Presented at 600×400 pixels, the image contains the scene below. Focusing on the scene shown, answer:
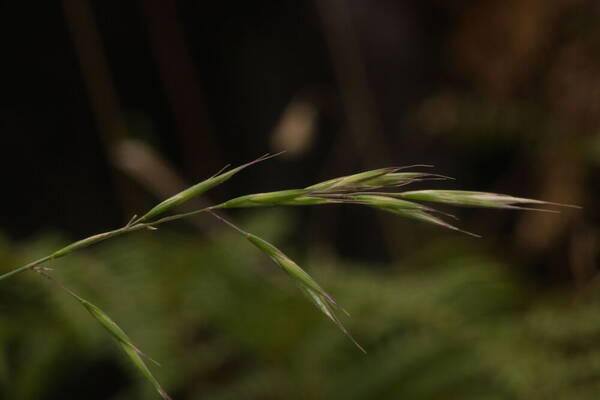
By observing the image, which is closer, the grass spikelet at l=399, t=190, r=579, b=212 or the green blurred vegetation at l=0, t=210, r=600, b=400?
the grass spikelet at l=399, t=190, r=579, b=212

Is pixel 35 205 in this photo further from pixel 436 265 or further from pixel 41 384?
pixel 436 265

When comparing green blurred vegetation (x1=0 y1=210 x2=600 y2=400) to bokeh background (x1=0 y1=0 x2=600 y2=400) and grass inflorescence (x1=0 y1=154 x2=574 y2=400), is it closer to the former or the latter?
bokeh background (x1=0 y1=0 x2=600 y2=400)

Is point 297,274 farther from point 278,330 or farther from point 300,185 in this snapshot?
point 300,185

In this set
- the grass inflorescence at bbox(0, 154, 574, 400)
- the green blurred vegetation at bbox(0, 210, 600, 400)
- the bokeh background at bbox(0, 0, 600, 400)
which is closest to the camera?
the grass inflorescence at bbox(0, 154, 574, 400)

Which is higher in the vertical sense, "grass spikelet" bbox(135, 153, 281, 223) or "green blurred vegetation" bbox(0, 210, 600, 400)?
"grass spikelet" bbox(135, 153, 281, 223)

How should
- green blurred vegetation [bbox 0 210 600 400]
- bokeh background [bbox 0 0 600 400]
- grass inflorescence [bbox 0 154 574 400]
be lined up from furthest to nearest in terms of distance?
1. bokeh background [bbox 0 0 600 400]
2. green blurred vegetation [bbox 0 210 600 400]
3. grass inflorescence [bbox 0 154 574 400]

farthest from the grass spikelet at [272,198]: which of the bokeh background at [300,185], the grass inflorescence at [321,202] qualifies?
the bokeh background at [300,185]

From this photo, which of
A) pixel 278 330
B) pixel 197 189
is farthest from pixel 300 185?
pixel 197 189

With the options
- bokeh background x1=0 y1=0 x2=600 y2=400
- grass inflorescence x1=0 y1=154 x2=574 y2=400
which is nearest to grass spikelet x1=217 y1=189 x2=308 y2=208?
grass inflorescence x1=0 y1=154 x2=574 y2=400

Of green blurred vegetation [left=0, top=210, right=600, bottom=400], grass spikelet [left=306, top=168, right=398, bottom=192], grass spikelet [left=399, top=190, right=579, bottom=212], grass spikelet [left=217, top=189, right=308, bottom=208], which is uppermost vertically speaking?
grass spikelet [left=217, top=189, right=308, bottom=208]
